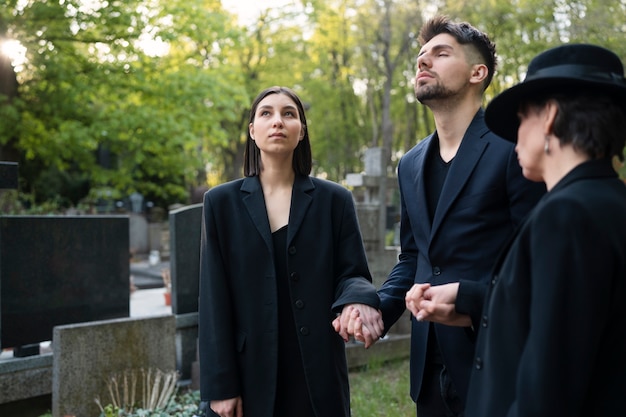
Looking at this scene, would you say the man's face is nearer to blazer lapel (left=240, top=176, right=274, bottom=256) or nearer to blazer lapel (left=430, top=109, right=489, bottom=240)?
blazer lapel (left=430, top=109, right=489, bottom=240)

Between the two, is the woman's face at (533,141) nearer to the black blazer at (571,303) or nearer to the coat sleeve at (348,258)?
the black blazer at (571,303)

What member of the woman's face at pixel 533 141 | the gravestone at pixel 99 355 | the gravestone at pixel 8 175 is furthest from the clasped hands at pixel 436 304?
the gravestone at pixel 8 175

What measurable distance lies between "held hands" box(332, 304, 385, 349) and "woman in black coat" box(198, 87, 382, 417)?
0.01m

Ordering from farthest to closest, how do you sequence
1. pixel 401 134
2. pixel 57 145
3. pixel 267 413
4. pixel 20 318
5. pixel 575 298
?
pixel 401 134
pixel 57 145
pixel 20 318
pixel 267 413
pixel 575 298

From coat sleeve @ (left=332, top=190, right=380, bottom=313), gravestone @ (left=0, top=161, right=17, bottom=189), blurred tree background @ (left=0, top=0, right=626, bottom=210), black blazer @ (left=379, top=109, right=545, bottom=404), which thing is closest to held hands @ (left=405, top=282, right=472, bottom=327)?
black blazer @ (left=379, top=109, right=545, bottom=404)

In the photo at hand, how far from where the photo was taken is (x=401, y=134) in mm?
33562

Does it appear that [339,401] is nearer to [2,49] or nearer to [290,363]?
[290,363]

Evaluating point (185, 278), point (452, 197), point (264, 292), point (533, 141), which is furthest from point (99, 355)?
point (533, 141)

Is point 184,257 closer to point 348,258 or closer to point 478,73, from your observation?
point 348,258

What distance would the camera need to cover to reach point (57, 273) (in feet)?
17.7

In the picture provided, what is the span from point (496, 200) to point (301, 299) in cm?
91

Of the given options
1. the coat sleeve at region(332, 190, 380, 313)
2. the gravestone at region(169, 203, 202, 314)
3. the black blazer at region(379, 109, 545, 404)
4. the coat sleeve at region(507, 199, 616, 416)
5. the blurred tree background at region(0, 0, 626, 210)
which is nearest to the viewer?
the coat sleeve at region(507, 199, 616, 416)

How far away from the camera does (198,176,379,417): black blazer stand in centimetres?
252

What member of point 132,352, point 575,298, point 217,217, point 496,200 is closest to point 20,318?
point 132,352
